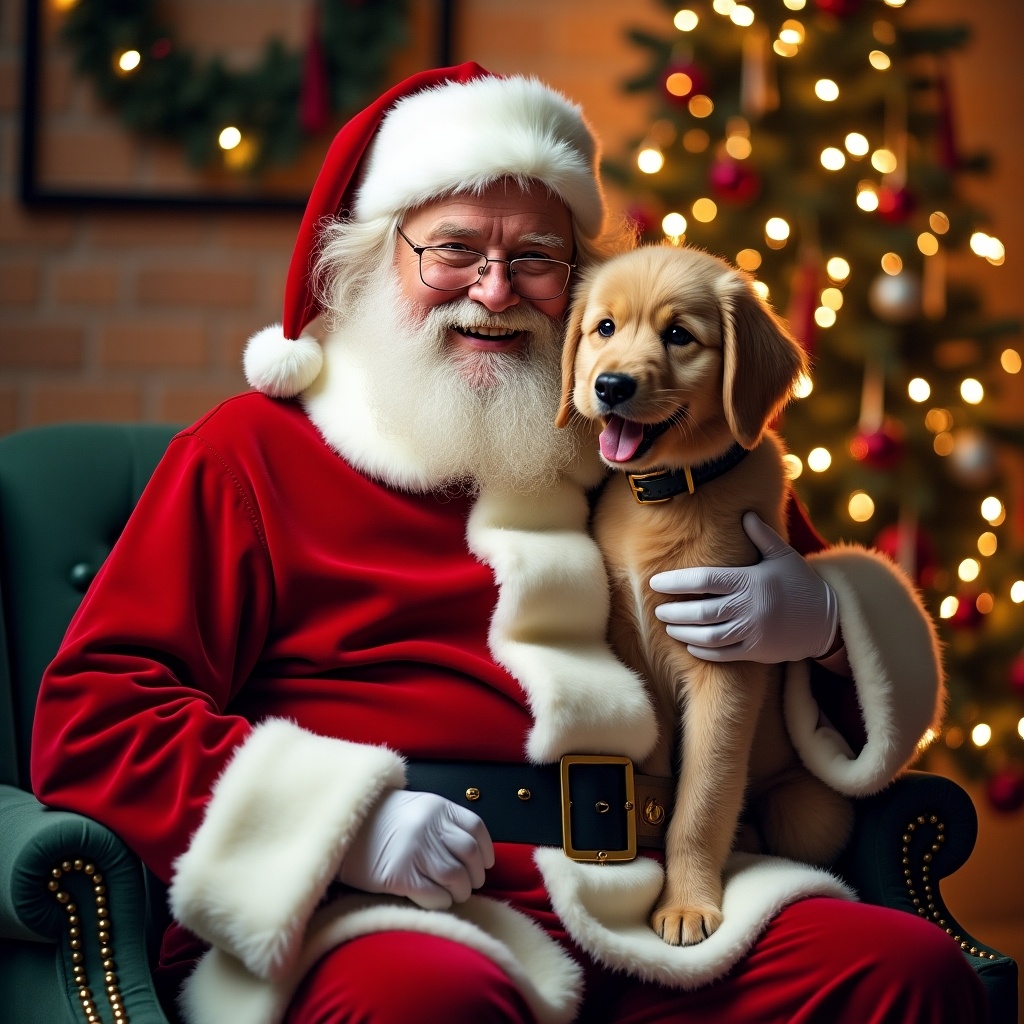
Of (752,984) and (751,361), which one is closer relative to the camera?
(752,984)

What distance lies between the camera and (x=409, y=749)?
5.10 feet

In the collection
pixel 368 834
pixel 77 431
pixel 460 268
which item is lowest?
pixel 368 834

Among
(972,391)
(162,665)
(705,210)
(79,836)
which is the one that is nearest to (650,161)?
(705,210)

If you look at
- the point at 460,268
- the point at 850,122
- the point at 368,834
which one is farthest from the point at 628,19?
the point at 368,834

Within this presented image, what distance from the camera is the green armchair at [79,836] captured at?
131 cm

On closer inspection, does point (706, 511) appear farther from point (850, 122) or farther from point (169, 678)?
point (850, 122)

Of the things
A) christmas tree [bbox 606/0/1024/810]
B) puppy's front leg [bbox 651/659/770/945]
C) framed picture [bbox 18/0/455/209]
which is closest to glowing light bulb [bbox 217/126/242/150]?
framed picture [bbox 18/0/455/209]

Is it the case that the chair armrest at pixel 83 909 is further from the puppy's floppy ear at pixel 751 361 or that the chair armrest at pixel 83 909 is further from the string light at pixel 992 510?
the string light at pixel 992 510

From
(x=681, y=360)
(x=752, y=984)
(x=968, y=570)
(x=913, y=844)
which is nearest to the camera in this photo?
(x=752, y=984)

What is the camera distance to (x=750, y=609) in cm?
159

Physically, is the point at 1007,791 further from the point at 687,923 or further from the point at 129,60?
the point at 129,60

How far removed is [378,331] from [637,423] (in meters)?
0.49

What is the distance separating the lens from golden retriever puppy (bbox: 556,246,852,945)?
5.05 feet

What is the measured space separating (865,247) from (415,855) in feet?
8.13
